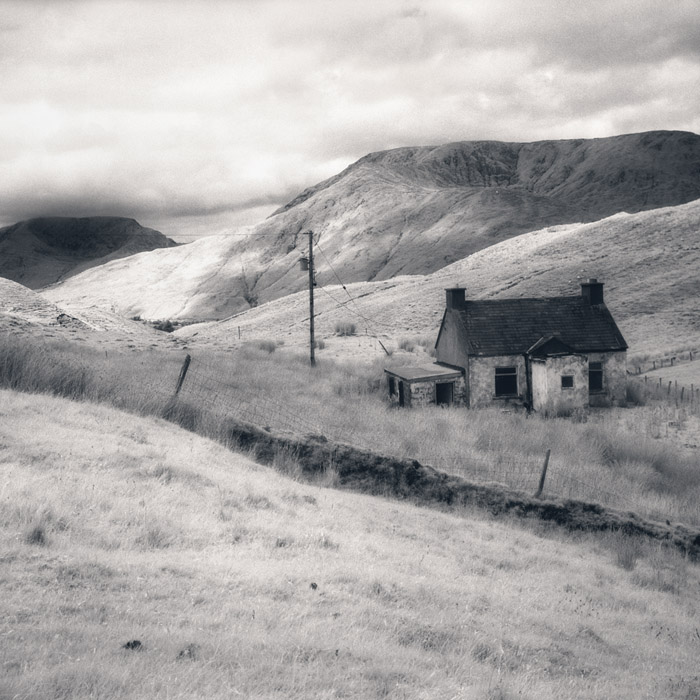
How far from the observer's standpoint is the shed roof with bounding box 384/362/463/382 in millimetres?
27328

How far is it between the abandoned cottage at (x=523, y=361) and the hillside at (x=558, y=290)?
12.3 metres

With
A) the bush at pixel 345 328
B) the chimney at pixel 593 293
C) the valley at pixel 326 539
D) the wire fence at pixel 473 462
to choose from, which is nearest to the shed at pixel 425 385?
the valley at pixel 326 539

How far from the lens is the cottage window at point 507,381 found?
2891 centimetres

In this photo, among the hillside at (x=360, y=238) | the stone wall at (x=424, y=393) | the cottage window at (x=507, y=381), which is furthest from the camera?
the hillside at (x=360, y=238)

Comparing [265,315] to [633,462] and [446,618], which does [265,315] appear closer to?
[633,462]

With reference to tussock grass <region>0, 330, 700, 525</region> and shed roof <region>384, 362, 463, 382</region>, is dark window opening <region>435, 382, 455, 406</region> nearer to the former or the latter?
shed roof <region>384, 362, 463, 382</region>

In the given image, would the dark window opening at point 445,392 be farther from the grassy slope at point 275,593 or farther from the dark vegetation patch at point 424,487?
the grassy slope at point 275,593

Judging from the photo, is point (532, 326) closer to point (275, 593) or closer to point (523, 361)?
point (523, 361)

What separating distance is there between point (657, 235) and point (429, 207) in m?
103

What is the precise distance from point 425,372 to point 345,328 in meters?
23.8

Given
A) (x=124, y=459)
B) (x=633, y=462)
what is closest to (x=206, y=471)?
(x=124, y=459)

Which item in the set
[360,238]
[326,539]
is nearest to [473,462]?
[326,539]

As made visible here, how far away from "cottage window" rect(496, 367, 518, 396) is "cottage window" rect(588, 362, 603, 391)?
3.44m

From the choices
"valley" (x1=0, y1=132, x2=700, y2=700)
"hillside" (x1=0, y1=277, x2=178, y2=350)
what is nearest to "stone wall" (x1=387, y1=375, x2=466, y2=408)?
"valley" (x1=0, y1=132, x2=700, y2=700)
